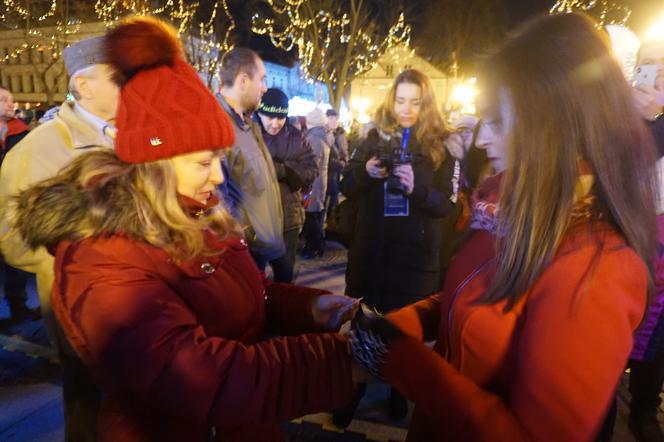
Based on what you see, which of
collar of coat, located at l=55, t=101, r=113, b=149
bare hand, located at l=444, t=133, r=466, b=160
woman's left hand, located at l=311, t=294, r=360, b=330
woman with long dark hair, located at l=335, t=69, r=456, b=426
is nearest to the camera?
woman's left hand, located at l=311, t=294, r=360, b=330

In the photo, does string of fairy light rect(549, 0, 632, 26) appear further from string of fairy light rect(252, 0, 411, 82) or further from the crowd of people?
the crowd of people

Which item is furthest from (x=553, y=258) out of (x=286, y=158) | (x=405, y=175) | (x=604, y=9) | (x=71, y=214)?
(x=604, y=9)

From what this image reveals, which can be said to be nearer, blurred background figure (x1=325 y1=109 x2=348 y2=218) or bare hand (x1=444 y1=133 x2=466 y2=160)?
bare hand (x1=444 y1=133 x2=466 y2=160)

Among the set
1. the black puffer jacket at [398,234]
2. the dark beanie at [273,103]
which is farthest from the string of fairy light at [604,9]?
the black puffer jacket at [398,234]

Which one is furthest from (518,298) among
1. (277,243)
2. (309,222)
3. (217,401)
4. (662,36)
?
(309,222)

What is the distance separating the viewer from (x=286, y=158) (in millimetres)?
4793

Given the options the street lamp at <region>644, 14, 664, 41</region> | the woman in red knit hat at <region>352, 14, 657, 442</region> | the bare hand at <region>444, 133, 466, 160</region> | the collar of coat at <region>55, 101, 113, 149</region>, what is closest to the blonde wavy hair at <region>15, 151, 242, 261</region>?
the woman in red knit hat at <region>352, 14, 657, 442</region>

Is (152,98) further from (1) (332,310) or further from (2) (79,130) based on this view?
(2) (79,130)

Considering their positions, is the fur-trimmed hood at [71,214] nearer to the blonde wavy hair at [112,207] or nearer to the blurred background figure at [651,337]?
the blonde wavy hair at [112,207]

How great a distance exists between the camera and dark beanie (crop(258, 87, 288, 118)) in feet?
15.4

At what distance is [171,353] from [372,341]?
57cm

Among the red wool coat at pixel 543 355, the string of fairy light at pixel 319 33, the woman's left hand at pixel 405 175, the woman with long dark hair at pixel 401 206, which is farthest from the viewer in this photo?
the string of fairy light at pixel 319 33

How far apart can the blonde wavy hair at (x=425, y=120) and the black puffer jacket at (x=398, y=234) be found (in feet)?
0.22

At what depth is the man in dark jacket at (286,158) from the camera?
4598mm
